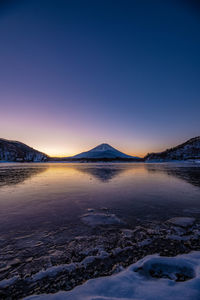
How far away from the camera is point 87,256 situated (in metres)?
3.15

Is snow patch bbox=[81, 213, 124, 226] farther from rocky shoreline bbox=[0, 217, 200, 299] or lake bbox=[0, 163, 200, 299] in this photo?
rocky shoreline bbox=[0, 217, 200, 299]

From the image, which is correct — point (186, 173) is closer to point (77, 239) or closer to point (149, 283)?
point (77, 239)

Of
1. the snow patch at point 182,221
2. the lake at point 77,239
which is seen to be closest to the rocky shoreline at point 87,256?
the lake at point 77,239

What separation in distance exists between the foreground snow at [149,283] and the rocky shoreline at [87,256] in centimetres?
20

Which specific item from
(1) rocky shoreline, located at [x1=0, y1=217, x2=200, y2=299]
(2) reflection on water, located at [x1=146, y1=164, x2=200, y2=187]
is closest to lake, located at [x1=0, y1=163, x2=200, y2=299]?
(1) rocky shoreline, located at [x1=0, y1=217, x2=200, y2=299]

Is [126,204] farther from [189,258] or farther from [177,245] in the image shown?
[189,258]

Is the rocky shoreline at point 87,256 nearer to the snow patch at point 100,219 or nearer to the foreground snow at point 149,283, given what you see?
the foreground snow at point 149,283

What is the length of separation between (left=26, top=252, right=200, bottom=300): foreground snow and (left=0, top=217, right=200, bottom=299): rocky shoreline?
201 mm

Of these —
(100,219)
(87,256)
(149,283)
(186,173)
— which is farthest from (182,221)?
(186,173)

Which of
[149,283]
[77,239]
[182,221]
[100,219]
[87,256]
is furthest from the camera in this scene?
[100,219]

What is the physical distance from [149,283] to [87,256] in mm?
1422

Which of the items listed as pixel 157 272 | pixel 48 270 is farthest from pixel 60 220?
pixel 157 272

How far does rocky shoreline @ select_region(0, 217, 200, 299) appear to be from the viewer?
243 cm

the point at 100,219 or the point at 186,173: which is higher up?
the point at 100,219
